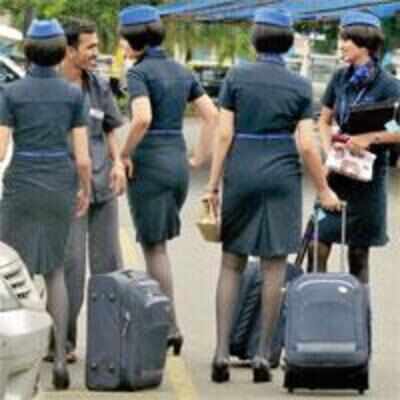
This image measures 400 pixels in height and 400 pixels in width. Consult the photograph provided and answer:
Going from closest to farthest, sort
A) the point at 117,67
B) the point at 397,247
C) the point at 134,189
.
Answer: the point at 134,189
the point at 397,247
the point at 117,67

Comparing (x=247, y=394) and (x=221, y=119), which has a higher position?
(x=221, y=119)

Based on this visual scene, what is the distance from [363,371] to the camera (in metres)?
10.5

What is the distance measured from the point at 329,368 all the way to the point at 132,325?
939 millimetres

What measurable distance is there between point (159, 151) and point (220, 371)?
1.26 meters

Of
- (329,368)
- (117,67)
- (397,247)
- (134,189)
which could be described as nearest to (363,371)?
(329,368)

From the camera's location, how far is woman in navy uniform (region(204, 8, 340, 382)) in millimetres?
10758

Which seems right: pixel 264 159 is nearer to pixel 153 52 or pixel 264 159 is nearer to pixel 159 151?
pixel 159 151

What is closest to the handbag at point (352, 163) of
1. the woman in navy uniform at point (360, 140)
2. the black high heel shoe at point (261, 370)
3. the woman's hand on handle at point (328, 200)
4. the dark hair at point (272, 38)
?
the woman in navy uniform at point (360, 140)

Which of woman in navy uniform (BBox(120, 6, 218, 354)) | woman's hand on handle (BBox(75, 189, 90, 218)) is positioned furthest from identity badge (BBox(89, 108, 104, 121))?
woman's hand on handle (BBox(75, 189, 90, 218))

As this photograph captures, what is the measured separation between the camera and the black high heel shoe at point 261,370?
35.5 ft

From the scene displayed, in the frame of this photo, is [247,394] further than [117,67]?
No

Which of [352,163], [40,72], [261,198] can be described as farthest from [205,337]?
[40,72]

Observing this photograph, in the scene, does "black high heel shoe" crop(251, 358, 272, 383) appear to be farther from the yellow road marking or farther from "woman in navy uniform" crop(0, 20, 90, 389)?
"woman in navy uniform" crop(0, 20, 90, 389)

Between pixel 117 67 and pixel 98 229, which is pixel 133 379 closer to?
pixel 98 229
